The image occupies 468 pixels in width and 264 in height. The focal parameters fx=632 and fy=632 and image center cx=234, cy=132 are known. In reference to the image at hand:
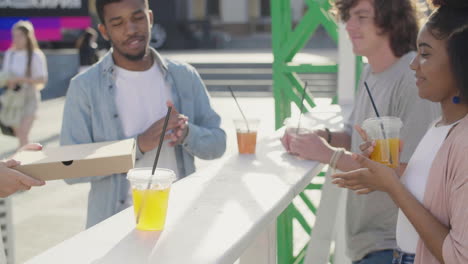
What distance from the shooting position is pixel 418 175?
179cm

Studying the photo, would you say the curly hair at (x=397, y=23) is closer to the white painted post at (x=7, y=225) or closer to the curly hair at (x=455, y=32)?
the curly hair at (x=455, y=32)

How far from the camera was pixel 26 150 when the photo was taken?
2.15 m

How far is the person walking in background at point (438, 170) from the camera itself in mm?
1546

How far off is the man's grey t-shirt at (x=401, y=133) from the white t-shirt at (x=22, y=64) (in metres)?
5.82

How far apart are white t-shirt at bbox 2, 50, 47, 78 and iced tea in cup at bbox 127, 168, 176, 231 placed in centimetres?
632

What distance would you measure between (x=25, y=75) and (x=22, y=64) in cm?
22

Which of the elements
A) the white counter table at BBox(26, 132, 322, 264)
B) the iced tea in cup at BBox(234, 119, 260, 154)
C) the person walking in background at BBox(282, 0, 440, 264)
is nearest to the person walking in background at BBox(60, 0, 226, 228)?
the iced tea in cup at BBox(234, 119, 260, 154)

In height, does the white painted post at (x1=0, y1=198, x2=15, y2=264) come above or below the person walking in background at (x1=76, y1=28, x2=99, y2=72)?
above

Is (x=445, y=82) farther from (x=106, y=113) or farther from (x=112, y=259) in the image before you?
(x=106, y=113)

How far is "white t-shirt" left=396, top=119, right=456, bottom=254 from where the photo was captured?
5.74 feet

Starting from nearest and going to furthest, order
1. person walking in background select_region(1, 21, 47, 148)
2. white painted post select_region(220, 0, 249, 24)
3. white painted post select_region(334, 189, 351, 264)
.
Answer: white painted post select_region(334, 189, 351, 264) < person walking in background select_region(1, 21, 47, 148) < white painted post select_region(220, 0, 249, 24)

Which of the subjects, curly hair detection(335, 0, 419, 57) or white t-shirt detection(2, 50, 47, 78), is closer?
curly hair detection(335, 0, 419, 57)

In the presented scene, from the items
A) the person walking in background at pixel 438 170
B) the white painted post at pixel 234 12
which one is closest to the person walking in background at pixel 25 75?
the person walking in background at pixel 438 170

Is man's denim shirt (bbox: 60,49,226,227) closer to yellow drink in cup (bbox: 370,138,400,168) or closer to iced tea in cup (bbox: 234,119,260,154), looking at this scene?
A: iced tea in cup (bbox: 234,119,260,154)
